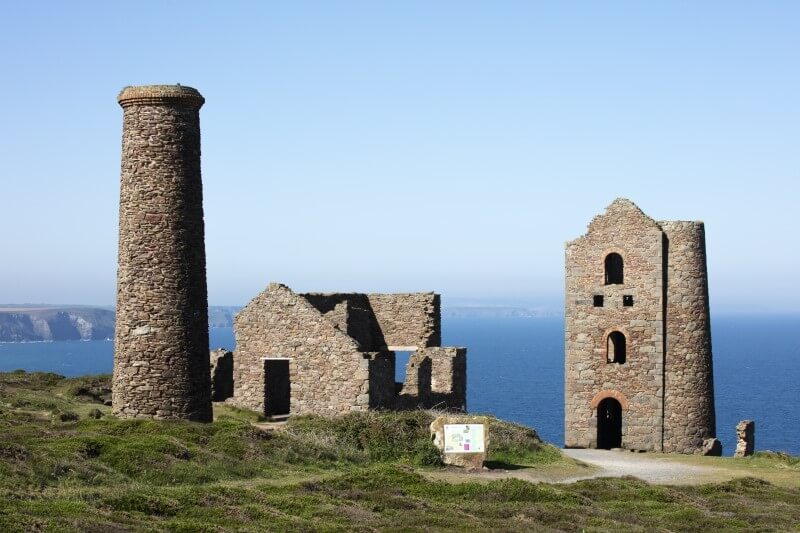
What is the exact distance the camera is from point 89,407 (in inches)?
1289

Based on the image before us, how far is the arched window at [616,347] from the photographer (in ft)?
142

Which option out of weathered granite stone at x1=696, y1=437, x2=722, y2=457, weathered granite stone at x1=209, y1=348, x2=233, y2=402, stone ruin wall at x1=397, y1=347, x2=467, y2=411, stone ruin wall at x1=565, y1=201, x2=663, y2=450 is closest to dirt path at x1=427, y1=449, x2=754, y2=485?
weathered granite stone at x1=696, y1=437, x2=722, y2=457

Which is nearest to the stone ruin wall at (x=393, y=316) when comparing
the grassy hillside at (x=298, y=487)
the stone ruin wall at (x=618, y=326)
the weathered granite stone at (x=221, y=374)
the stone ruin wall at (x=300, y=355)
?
the stone ruin wall at (x=300, y=355)

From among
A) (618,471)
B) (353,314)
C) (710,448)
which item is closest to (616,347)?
(710,448)

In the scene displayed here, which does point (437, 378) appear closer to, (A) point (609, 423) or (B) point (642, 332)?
(B) point (642, 332)

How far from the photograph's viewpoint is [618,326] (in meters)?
42.1

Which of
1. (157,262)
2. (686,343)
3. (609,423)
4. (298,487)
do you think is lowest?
(609,423)

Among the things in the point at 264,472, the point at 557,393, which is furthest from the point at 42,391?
the point at 557,393

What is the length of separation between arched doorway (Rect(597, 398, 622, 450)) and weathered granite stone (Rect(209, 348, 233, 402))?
12.6m

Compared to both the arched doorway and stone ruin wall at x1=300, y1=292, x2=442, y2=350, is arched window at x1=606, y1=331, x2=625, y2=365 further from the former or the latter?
stone ruin wall at x1=300, y1=292, x2=442, y2=350

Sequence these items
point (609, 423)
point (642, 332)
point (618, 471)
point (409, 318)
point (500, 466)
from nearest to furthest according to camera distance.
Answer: point (500, 466), point (618, 471), point (409, 318), point (642, 332), point (609, 423)

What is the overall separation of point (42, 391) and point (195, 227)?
426 inches

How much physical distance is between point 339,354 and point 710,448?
13.4 metres

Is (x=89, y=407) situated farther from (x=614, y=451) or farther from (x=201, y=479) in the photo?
(x=614, y=451)
